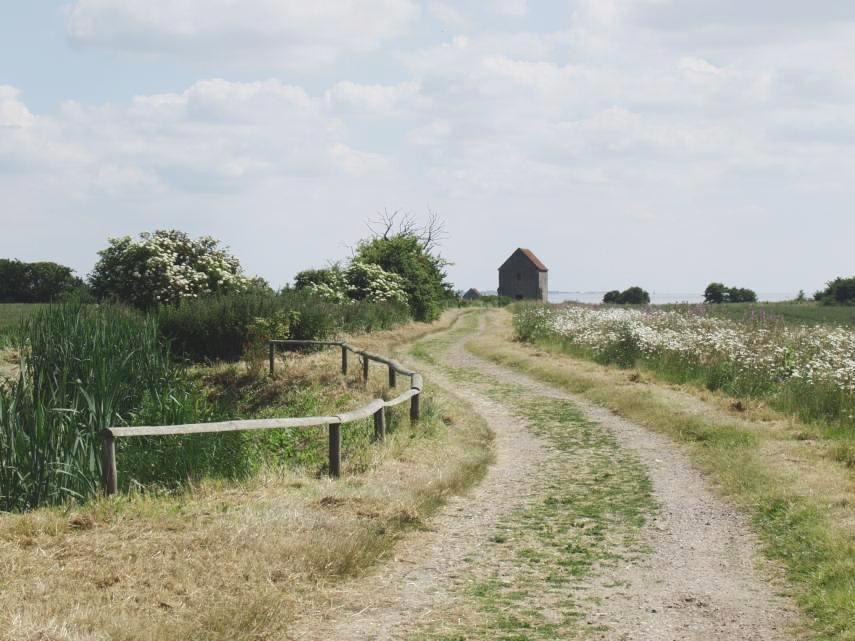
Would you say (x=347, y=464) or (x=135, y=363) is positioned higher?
(x=135, y=363)

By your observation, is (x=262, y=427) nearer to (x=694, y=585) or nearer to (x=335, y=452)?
(x=335, y=452)

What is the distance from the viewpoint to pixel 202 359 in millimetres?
25656

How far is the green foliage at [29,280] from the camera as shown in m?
57.6

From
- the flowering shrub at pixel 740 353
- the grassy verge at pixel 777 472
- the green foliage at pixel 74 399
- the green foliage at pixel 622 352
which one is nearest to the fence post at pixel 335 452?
the green foliage at pixel 74 399

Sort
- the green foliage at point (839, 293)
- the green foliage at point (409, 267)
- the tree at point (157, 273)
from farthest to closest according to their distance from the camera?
the green foliage at point (839, 293)
the green foliage at point (409, 267)
the tree at point (157, 273)

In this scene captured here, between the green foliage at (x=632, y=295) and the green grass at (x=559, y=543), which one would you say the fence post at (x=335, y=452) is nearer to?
the green grass at (x=559, y=543)

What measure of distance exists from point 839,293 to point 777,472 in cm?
6545

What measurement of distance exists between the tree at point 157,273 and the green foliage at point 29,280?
92.8ft

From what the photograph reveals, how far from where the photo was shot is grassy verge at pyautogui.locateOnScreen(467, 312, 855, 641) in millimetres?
6930

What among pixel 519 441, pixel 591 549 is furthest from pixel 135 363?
pixel 591 549

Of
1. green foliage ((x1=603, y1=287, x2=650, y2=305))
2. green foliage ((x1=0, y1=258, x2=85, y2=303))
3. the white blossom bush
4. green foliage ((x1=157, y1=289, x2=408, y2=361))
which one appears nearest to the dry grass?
green foliage ((x1=157, y1=289, x2=408, y2=361))

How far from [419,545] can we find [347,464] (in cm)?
294

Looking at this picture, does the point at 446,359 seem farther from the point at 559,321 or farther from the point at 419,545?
the point at 419,545

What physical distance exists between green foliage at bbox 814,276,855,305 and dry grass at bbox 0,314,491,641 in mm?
66022
